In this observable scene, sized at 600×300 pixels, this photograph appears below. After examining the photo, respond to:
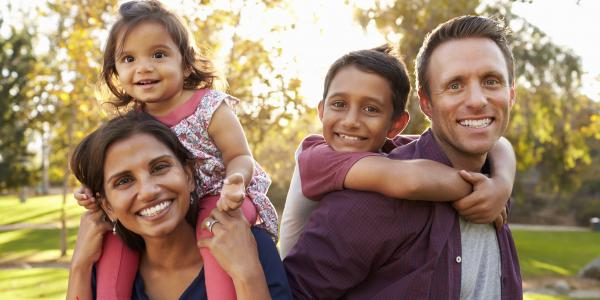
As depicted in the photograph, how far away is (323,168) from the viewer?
268 centimetres

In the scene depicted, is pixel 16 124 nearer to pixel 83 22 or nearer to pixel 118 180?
pixel 83 22

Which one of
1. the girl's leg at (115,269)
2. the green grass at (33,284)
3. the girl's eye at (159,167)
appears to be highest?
the girl's eye at (159,167)

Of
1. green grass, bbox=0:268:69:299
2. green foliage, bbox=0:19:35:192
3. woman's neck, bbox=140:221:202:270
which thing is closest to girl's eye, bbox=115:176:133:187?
woman's neck, bbox=140:221:202:270

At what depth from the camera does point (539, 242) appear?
72.5 feet

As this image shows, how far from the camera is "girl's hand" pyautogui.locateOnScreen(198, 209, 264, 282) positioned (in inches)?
101

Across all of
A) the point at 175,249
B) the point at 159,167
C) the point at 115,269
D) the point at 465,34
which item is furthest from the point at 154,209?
the point at 465,34

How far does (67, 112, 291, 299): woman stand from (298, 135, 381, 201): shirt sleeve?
301 millimetres

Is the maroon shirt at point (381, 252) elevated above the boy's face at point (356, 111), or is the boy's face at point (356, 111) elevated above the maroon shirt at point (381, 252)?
the boy's face at point (356, 111)

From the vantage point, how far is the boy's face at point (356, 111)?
2.81 metres

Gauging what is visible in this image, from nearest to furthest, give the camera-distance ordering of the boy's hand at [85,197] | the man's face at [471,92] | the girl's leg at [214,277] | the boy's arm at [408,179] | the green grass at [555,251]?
the boy's arm at [408,179] → the man's face at [471,92] → the girl's leg at [214,277] → the boy's hand at [85,197] → the green grass at [555,251]

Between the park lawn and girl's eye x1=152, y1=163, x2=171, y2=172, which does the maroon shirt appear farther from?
the park lawn

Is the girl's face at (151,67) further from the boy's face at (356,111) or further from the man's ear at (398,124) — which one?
the man's ear at (398,124)

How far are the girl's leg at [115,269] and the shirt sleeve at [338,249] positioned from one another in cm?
79

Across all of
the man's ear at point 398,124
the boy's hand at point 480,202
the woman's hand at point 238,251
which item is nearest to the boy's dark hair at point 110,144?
the woman's hand at point 238,251
